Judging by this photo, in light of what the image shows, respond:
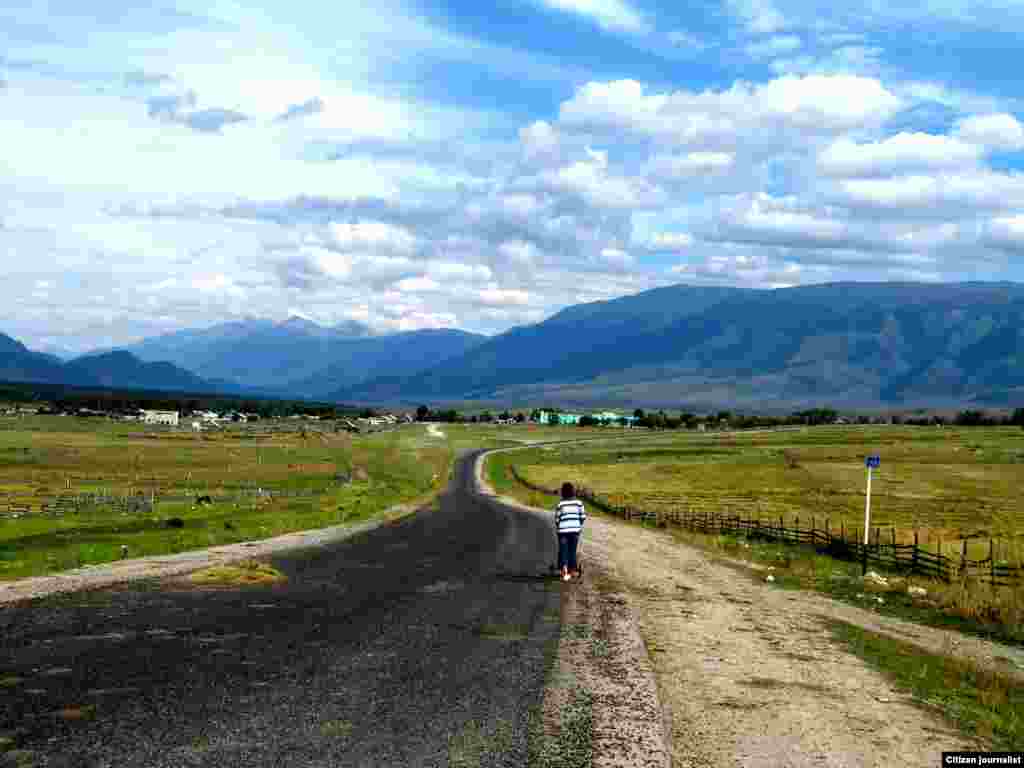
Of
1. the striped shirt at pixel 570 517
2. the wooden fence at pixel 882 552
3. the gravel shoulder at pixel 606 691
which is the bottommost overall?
the wooden fence at pixel 882 552

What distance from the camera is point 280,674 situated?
509 inches

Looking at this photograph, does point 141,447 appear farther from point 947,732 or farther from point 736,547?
point 947,732

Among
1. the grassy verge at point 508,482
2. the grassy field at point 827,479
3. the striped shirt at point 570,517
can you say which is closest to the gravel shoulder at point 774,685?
the striped shirt at point 570,517

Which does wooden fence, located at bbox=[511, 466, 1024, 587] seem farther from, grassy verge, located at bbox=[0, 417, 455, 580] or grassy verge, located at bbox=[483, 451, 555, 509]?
grassy verge, located at bbox=[0, 417, 455, 580]

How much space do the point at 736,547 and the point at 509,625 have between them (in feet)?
79.7

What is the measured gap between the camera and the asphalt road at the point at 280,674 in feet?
32.7

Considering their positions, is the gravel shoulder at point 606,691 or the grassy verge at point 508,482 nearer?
the gravel shoulder at point 606,691

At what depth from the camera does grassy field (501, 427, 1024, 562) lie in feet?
217

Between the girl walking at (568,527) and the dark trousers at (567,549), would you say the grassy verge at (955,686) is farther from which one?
the dark trousers at (567,549)

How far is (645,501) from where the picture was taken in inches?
2995

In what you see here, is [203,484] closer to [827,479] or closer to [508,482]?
[508,482]

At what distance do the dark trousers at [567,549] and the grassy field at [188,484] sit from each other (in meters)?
11.5

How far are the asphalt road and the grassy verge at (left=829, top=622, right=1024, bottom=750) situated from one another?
5.18 metres

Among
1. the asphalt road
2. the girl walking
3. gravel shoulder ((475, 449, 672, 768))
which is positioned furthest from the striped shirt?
gravel shoulder ((475, 449, 672, 768))
